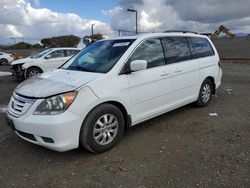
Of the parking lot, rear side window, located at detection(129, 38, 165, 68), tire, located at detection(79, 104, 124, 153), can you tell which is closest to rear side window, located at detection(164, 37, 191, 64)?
rear side window, located at detection(129, 38, 165, 68)

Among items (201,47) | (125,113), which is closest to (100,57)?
(125,113)

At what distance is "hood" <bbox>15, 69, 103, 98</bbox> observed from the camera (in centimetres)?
362

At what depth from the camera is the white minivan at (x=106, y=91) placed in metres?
3.53

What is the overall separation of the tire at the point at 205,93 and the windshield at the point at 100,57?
90.1 inches

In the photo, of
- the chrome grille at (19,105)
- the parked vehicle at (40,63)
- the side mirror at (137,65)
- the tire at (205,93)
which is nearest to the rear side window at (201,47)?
the tire at (205,93)

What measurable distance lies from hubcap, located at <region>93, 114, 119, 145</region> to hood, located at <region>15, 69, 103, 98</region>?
1.97ft

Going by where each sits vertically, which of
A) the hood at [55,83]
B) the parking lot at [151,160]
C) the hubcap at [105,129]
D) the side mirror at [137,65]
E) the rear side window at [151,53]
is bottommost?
the parking lot at [151,160]

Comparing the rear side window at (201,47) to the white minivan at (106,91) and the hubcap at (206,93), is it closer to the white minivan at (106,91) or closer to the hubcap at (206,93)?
the white minivan at (106,91)

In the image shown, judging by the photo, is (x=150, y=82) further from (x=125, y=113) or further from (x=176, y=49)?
(x=176, y=49)

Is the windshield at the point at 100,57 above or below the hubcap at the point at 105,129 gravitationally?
above

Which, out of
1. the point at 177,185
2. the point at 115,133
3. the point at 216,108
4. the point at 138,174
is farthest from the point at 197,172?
the point at 216,108

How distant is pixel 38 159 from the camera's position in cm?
385

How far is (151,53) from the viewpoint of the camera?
470 cm

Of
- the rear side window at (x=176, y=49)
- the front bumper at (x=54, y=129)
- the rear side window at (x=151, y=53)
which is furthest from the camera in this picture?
the rear side window at (x=176, y=49)
